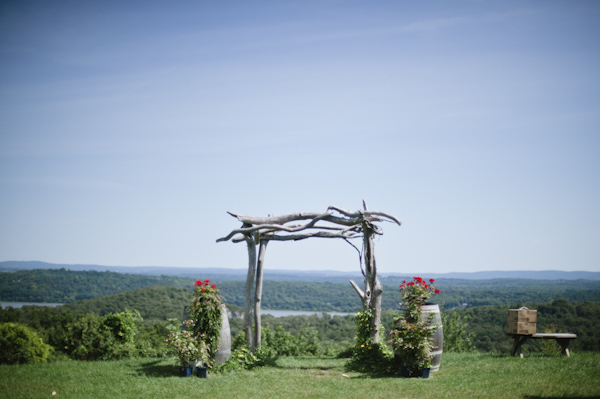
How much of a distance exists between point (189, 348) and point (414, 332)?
13.8 feet

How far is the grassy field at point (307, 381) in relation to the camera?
6.84 meters

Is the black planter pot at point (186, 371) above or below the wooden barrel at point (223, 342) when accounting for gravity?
below

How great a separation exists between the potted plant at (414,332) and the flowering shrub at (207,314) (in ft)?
11.3

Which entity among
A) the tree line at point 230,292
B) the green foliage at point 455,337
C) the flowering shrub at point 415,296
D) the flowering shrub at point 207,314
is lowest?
the tree line at point 230,292

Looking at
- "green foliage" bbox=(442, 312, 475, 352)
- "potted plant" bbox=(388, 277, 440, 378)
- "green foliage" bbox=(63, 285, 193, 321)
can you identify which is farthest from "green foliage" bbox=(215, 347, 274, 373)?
"green foliage" bbox=(63, 285, 193, 321)

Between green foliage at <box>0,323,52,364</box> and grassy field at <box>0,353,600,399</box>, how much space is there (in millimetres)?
480

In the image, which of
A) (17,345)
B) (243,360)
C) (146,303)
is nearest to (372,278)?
(243,360)

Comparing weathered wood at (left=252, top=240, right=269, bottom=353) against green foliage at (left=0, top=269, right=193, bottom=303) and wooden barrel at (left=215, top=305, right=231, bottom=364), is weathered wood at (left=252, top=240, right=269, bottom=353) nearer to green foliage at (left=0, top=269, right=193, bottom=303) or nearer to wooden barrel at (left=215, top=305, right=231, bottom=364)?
wooden barrel at (left=215, top=305, right=231, bottom=364)

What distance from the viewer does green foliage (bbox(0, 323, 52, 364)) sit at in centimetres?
934

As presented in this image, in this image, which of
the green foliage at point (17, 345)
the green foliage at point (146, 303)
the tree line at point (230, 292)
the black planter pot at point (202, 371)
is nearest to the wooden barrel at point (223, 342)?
the black planter pot at point (202, 371)

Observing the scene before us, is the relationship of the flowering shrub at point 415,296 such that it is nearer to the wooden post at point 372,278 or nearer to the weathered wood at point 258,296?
the wooden post at point 372,278

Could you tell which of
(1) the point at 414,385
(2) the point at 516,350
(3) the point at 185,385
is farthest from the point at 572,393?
(3) the point at 185,385

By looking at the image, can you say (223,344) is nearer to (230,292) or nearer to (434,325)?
(434,325)

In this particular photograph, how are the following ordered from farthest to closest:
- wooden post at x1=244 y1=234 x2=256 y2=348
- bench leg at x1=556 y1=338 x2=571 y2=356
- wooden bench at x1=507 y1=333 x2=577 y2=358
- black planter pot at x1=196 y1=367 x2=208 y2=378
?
1. wooden post at x1=244 y1=234 x2=256 y2=348
2. bench leg at x1=556 y1=338 x2=571 y2=356
3. wooden bench at x1=507 y1=333 x2=577 y2=358
4. black planter pot at x1=196 y1=367 x2=208 y2=378
